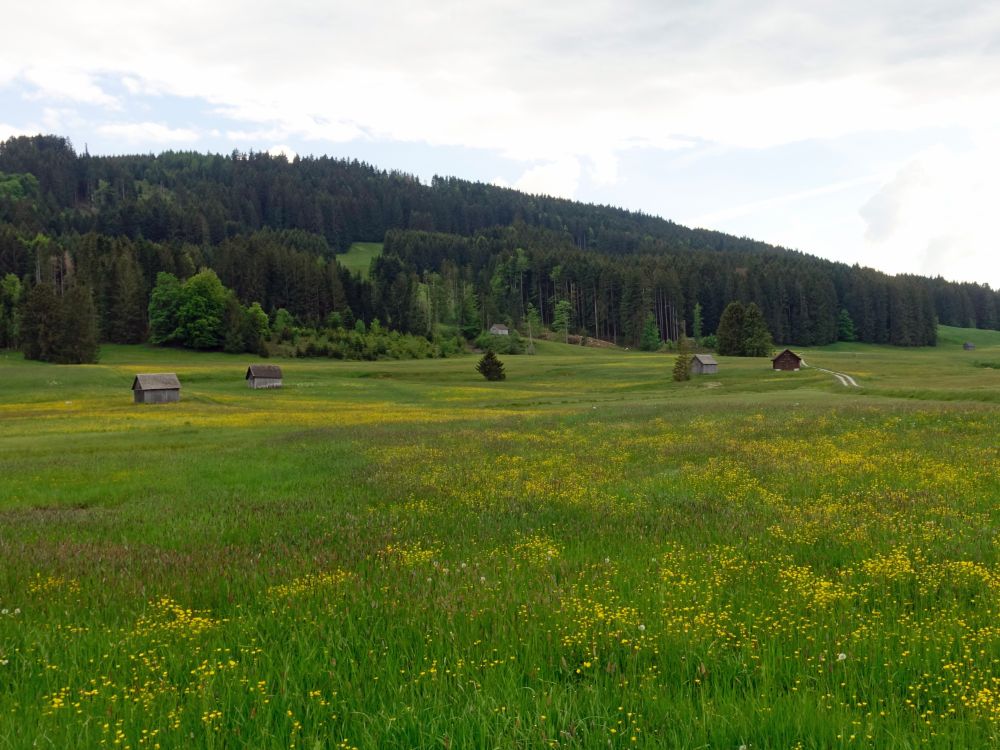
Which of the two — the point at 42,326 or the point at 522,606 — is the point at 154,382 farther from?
the point at 522,606

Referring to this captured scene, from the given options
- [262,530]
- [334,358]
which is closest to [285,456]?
[262,530]

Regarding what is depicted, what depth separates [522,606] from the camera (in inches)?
255

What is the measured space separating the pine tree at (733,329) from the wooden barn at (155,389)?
106578mm

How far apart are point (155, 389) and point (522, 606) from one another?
68.9 metres

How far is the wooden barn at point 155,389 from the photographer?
64.6 meters

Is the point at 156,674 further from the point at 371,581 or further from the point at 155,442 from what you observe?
the point at 155,442

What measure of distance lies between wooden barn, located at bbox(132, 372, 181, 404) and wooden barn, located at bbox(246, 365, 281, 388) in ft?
46.1

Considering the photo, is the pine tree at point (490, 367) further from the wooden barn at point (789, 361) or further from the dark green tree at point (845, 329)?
the dark green tree at point (845, 329)

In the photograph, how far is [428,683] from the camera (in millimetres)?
4895

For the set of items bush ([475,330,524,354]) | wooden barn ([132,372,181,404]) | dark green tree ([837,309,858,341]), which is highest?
dark green tree ([837,309,858,341])

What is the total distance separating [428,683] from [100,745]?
87.2 inches

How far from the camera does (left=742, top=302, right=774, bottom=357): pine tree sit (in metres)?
131

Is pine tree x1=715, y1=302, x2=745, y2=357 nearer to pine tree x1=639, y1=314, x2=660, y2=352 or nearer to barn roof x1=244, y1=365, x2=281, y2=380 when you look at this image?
pine tree x1=639, y1=314, x2=660, y2=352

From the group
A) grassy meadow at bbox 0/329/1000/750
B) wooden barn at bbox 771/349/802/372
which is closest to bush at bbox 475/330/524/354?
wooden barn at bbox 771/349/802/372
